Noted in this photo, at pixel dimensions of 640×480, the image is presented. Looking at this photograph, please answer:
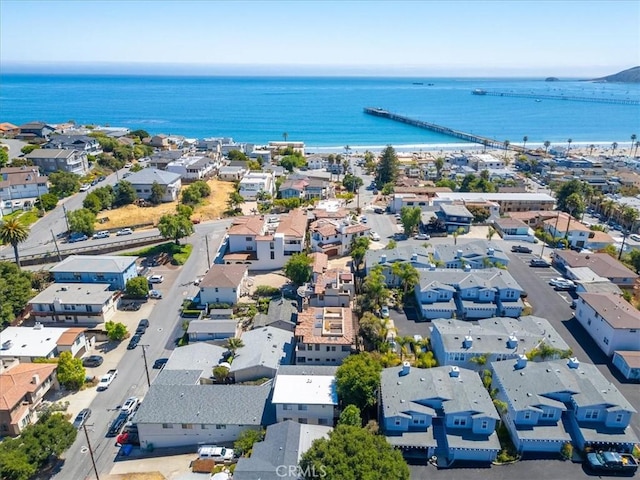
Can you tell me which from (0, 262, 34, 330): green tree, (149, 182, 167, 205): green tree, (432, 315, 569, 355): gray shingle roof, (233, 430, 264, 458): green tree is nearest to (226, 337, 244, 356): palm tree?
(233, 430, 264, 458): green tree

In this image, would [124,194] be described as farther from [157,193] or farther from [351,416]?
[351,416]

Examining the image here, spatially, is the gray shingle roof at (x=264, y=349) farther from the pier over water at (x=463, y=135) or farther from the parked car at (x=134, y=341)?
the pier over water at (x=463, y=135)

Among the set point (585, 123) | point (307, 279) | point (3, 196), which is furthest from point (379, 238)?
point (585, 123)

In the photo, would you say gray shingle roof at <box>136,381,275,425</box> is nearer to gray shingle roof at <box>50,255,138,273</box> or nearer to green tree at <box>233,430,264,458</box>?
green tree at <box>233,430,264,458</box>

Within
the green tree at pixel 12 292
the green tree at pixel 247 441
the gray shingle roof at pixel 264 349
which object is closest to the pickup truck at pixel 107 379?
the gray shingle roof at pixel 264 349

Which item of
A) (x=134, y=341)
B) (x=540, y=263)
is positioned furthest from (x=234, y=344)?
(x=540, y=263)

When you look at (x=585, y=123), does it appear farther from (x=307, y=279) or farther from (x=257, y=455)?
(x=257, y=455)
